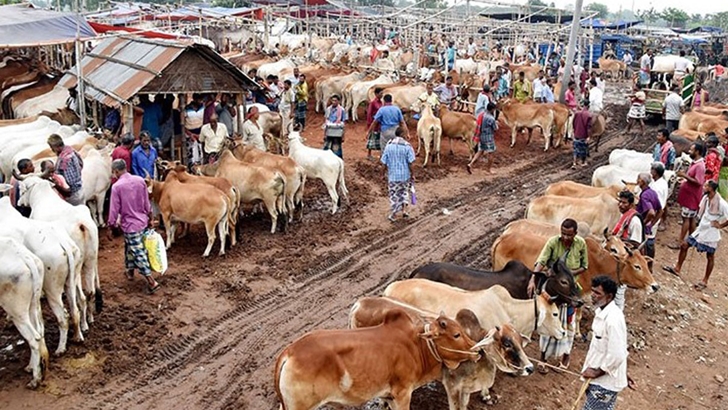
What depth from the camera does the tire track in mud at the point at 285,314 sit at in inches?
264

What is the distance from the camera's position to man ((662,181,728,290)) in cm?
987

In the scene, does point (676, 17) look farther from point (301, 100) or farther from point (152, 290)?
point (152, 290)

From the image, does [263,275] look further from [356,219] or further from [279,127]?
[279,127]

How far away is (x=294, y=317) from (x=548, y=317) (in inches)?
125

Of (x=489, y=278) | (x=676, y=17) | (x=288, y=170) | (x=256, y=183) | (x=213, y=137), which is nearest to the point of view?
(x=489, y=278)

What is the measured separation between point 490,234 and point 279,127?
5938mm

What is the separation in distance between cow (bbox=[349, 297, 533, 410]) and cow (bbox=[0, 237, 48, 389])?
3142 millimetres

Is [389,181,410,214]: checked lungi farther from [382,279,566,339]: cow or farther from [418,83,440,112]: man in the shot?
[418,83,440,112]: man

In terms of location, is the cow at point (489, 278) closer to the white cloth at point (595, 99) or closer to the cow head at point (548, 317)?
the cow head at point (548, 317)

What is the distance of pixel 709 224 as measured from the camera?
9992mm

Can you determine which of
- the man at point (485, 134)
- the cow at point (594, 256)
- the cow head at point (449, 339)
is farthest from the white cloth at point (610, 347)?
the man at point (485, 134)

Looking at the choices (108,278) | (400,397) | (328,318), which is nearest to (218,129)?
(108,278)

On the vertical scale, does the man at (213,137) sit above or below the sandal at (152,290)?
above

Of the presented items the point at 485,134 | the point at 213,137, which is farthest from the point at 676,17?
the point at 213,137
